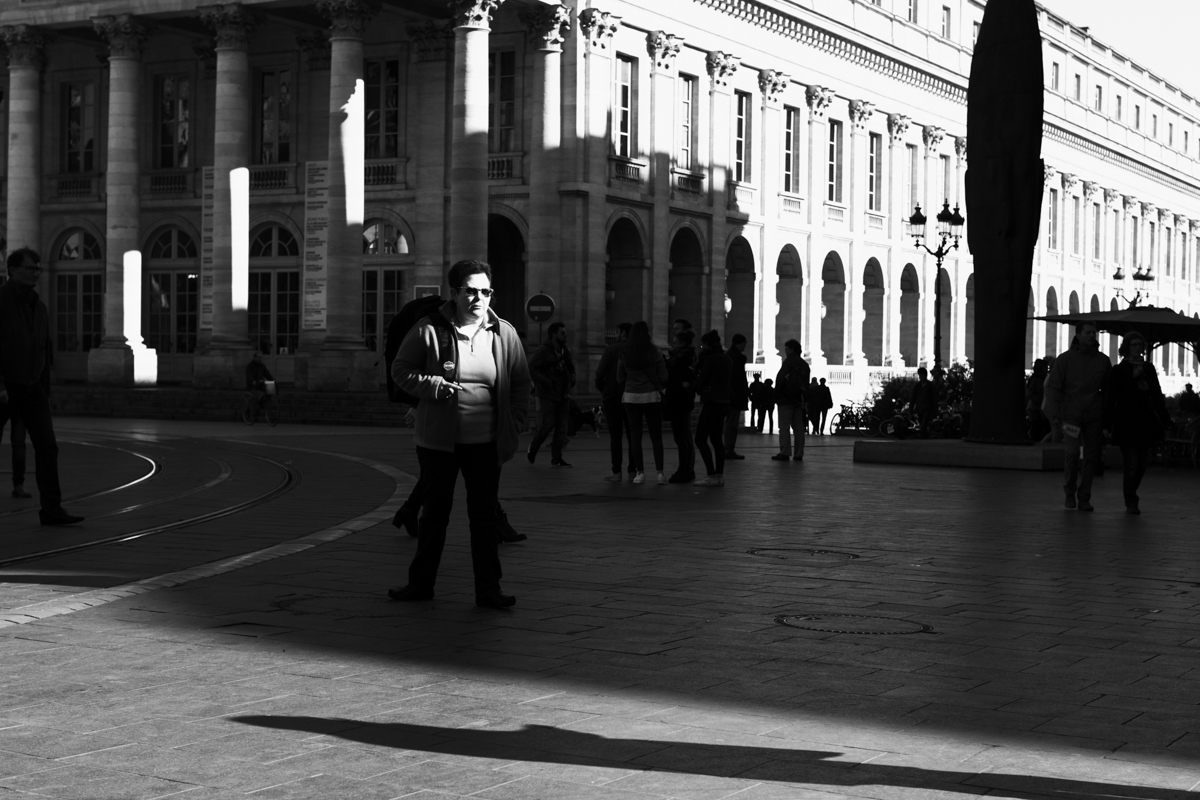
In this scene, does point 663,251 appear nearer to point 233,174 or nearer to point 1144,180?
point 233,174

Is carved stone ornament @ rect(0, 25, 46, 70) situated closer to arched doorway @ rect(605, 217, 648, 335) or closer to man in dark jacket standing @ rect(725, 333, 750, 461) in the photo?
arched doorway @ rect(605, 217, 648, 335)

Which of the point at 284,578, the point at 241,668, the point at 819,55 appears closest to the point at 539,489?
the point at 284,578

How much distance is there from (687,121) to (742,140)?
3.51m

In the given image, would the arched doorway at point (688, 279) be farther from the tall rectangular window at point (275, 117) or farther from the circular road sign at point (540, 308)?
the circular road sign at point (540, 308)

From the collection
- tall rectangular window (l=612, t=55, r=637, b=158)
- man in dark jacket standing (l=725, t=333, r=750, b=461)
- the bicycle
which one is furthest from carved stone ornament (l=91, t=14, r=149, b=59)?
man in dark jacket standing (l=725, t=333, r=750, b=461)

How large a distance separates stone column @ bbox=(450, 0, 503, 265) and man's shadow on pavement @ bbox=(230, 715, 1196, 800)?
35102 mm

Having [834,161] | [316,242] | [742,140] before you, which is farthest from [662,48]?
[834,161]

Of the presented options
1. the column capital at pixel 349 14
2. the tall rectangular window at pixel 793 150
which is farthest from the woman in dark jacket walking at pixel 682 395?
the tall rectangular window at pixel 793 150

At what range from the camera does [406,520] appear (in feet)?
43.2

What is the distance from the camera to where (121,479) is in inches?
762

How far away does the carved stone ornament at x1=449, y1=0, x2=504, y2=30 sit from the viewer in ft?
135

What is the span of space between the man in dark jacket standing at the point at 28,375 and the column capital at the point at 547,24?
3116cm

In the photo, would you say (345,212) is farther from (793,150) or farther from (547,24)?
(793,150)

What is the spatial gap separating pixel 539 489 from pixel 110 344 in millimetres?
30731
